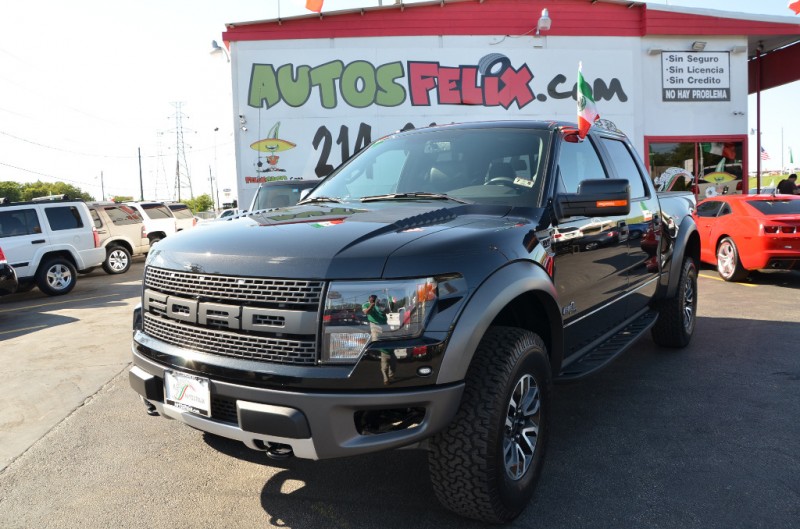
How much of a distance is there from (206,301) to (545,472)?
1.93m

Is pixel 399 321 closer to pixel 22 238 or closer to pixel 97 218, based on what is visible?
pixel 22 238

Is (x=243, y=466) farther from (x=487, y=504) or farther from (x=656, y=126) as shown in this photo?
(x=656, y=126)

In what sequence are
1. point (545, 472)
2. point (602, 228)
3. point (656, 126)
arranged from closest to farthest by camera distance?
point (545, 472) < point (602, 228) < point (656, 126)

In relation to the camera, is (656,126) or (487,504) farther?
(656,126)

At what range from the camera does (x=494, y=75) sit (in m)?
16.6

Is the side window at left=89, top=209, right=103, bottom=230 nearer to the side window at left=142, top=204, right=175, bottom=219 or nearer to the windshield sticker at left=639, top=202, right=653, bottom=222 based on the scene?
the side window at left=142, top=204, right=175, bottom=219

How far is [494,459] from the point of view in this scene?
234cm

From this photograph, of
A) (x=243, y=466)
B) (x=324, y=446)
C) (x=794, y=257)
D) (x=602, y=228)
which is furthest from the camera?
(x=794, y=257)

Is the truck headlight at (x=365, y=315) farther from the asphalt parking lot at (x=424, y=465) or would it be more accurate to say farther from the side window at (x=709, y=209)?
the side window at (x=709, y=209)

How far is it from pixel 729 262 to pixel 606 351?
6853 millimetres

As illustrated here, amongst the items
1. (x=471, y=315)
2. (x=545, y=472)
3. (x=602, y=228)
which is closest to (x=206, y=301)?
(x=471, y=315)

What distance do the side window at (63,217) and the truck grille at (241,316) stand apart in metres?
10.7

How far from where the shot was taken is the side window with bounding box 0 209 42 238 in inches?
433

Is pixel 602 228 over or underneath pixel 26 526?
over
